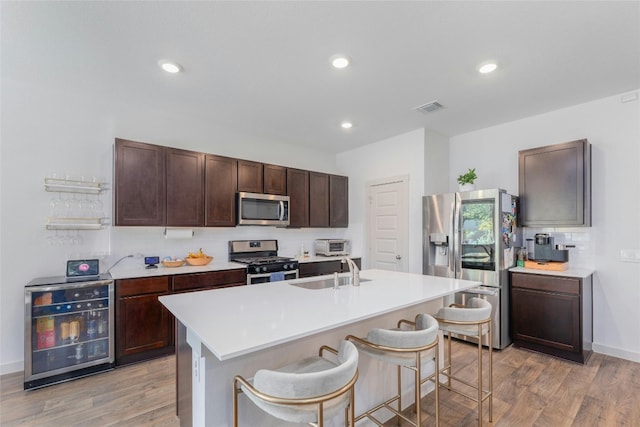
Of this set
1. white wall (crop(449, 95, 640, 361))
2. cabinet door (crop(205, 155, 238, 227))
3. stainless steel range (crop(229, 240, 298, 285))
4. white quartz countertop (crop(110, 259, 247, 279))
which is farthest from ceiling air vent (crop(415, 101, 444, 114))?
white quartz countertop (crop(110, 259, 247, 279))

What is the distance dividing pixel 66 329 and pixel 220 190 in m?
2.03

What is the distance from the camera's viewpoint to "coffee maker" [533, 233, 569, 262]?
3289 mm

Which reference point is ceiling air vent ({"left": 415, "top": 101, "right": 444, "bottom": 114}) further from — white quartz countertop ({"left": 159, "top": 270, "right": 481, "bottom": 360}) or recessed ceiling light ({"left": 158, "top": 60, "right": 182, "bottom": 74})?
recessed ceiling light ({"left": 158, "top": 60, "right": 182, "bottom": 74})

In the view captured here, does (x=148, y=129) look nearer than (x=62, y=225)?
No

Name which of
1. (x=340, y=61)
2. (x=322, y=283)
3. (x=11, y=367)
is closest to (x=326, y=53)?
(x=340, y=61)

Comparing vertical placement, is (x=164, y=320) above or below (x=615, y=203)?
below

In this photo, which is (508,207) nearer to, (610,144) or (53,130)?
(610,144)

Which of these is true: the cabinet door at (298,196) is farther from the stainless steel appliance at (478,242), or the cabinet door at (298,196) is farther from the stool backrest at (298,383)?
the stool backrest at (298,383)

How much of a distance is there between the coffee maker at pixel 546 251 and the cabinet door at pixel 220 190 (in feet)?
12.0

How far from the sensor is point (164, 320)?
317 cm

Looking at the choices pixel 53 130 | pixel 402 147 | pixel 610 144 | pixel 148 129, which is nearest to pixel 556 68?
pixel 610 144

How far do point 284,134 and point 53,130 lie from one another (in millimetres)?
2622

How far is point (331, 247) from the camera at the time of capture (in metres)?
4.99

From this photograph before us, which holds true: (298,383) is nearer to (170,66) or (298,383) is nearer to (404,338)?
(404,338)
